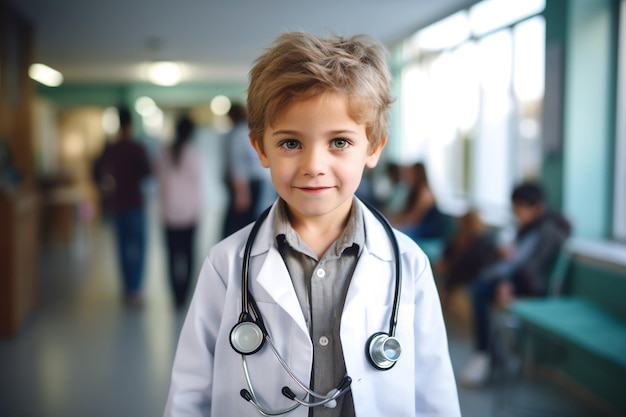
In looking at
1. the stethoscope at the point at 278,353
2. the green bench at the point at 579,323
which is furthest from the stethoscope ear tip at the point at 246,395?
the green bench at the point at 579,323

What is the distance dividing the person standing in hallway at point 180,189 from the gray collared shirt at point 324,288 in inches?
137

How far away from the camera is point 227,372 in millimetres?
1000

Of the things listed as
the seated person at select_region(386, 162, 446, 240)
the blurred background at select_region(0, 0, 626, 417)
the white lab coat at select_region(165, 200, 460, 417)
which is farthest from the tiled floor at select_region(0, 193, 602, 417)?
the white lab coat at select_region(165, 200, 460, 417)

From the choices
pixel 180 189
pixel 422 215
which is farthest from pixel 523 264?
pixel 180 189

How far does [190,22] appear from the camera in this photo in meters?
5.90

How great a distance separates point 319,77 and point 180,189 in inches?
144

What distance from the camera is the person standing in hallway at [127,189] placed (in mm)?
4625

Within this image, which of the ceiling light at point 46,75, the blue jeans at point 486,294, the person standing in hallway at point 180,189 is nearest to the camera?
the blue jeans at point 486,294

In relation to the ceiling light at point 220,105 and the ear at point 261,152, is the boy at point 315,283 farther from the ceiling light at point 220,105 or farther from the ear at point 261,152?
the ceiling light at point 220,105

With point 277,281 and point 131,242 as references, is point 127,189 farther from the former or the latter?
point 277,281

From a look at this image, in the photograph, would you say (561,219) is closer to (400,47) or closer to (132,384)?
(132,384)

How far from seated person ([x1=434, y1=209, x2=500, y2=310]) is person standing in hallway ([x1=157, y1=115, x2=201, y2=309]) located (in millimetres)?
1936

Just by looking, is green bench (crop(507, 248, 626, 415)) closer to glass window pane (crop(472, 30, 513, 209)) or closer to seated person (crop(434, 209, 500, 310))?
seated person (crop(434, 209, 500, 310))

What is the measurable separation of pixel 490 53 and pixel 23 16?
417 centimetres
